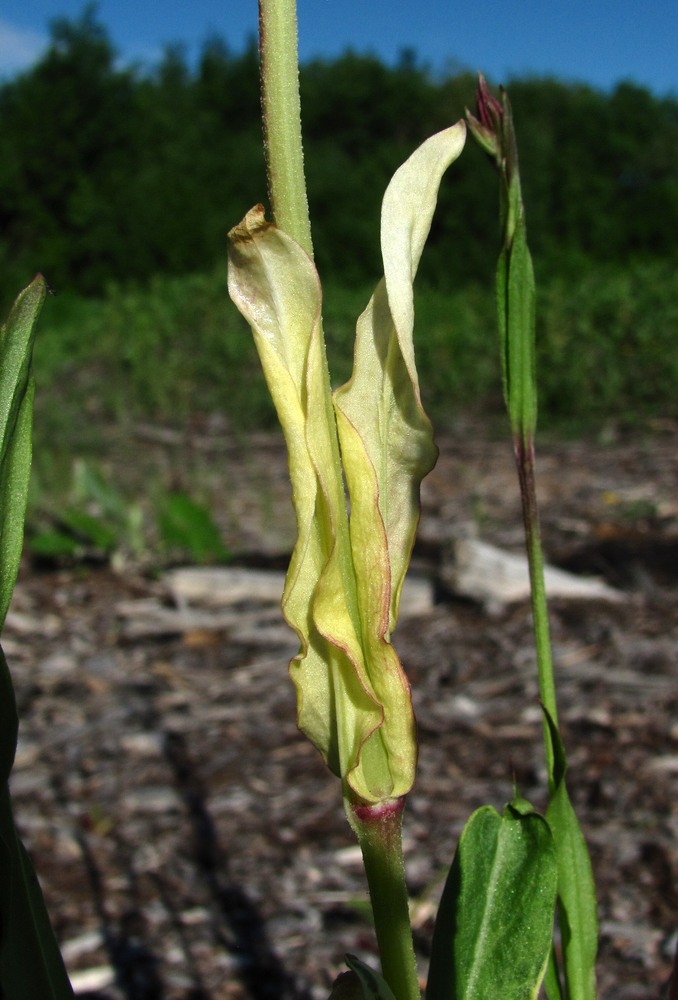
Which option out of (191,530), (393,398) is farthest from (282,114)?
(191,530)

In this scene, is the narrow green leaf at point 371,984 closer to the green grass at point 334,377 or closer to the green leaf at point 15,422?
the green leaf at point 15,422

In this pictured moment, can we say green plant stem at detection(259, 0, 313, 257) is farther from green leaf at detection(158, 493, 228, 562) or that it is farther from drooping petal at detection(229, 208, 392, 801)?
green leaf at detection(158, 493, 228, 562)

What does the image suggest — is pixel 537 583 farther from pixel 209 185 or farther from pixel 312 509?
pixel 209 185

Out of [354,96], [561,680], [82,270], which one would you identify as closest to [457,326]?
[561,680]

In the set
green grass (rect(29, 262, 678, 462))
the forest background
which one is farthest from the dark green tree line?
green grass (rect(29, 262, 678, 462))

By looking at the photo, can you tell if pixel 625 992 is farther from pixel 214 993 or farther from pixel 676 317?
pixel 676 317

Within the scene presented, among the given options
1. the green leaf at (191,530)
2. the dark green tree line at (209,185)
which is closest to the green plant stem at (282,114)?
the green leaf at (191,530)
